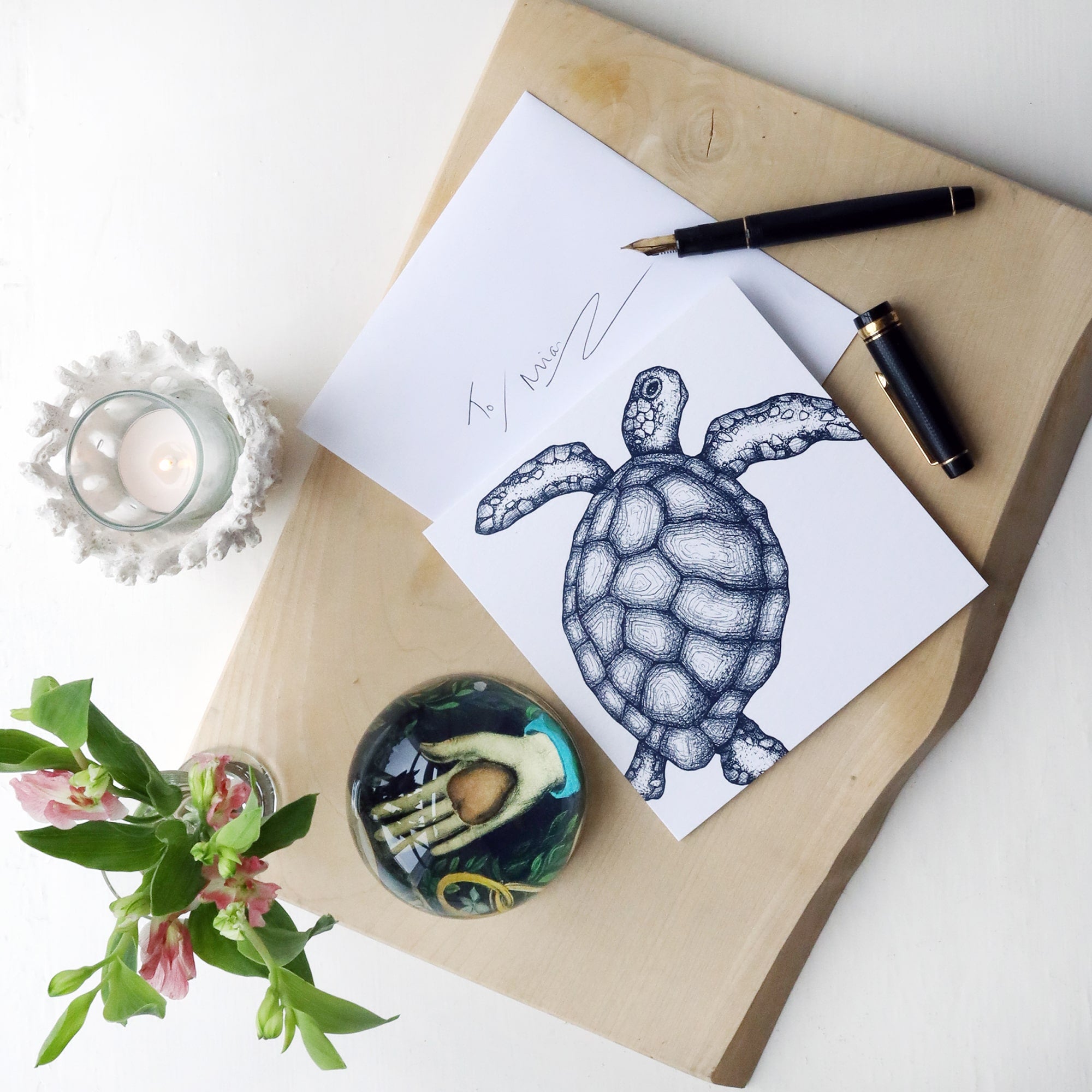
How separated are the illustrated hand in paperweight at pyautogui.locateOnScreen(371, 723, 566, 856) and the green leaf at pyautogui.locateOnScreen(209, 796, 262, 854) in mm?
109

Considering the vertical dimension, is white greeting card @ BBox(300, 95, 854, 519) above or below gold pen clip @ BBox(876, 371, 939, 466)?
above

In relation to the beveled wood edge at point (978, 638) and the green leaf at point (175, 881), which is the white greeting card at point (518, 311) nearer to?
the beveled wood edge at point (978, 638)

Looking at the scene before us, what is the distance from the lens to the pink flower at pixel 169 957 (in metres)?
0.39

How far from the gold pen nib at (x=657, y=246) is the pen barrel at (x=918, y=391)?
0.39ft

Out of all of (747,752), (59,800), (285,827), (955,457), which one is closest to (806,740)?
(747,752)

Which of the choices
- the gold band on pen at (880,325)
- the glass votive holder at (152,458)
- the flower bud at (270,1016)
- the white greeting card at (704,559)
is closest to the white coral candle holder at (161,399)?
the glass votive holder at (152,458)

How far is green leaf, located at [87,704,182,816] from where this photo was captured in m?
0.40

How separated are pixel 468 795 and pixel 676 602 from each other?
0.54 feet

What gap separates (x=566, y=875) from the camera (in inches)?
21.0

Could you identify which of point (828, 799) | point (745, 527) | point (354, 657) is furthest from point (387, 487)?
point (828, 799)

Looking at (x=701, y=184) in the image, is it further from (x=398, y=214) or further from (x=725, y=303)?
(x=398, y=214)

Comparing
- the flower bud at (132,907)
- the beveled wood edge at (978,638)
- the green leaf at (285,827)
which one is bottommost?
the beveled wood edge at (978,638)
